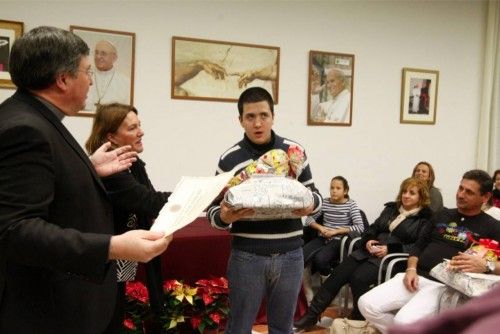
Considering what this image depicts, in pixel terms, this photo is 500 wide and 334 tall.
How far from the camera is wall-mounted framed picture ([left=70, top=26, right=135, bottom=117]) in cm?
377

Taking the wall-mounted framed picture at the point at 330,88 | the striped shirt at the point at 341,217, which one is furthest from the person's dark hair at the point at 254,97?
the wall-mounted framed picture at the point at 330,88

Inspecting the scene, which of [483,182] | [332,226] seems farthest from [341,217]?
[483,182]

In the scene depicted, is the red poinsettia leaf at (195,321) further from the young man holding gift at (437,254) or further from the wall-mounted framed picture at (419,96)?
the wall-mounted framed picture at (419,96)

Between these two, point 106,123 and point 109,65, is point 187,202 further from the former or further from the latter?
point 109,65

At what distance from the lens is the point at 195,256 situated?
3211mm

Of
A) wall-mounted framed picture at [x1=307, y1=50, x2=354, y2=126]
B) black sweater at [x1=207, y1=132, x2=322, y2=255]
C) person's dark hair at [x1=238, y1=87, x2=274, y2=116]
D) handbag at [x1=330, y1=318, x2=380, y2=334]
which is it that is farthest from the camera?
wall-mounted framed picture at [x1=307, y1=50, x2=354, y2=126]

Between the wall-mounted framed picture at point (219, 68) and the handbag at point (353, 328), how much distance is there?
6.97ft

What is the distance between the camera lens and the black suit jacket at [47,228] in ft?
3.47

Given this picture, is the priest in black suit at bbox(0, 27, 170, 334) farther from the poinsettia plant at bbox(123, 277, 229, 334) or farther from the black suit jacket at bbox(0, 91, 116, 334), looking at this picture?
the poinsettia plant at bbox(123, 277, 229, 334)

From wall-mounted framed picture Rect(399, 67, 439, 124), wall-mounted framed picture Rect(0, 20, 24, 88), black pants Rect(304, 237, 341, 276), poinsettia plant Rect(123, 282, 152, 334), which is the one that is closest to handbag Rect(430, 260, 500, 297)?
black pants Rect(304, 237, 341, 276)

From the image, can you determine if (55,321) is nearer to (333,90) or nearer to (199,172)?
(199,172)

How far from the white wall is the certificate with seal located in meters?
2.61

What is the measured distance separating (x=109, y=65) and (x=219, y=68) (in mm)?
930

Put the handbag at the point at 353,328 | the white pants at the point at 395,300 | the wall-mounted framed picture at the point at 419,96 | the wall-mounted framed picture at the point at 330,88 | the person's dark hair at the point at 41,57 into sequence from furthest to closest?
1. the wall-mounted framed picture at the point at 419,96
2. the wall-mounted framed picture at the point at 330,88
3. the handbag at the point at 353,328
4. the white pants at the point at 395,300
5. the person's dark hair at the point at 41,57
